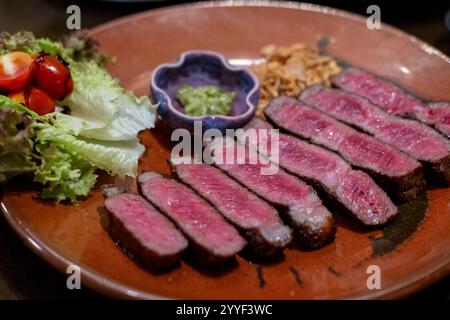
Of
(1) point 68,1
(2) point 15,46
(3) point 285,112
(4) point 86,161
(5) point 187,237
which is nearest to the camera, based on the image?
(5) point 187,237

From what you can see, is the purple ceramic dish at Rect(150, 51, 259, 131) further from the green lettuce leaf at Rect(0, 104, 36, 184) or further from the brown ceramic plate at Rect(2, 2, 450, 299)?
the green lettuce leaf at Rect(0, 104, 36, 184)
